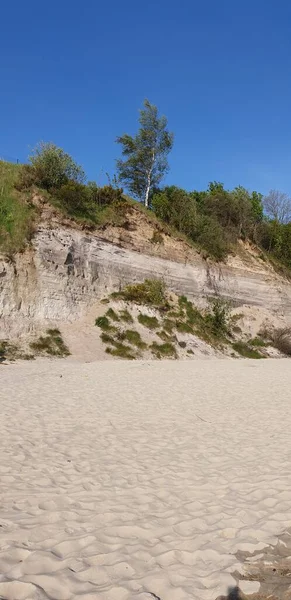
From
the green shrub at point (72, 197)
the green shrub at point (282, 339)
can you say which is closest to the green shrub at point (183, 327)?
the green shrub at point (282, 339)

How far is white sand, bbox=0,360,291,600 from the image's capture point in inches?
127

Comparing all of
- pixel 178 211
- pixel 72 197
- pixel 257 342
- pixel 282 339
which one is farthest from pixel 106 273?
pixel 282 339

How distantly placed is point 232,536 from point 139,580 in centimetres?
126

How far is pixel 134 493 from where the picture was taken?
502 centimetres

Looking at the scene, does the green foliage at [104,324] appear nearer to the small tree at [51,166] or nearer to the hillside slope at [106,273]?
the hillside slope at [106,273]

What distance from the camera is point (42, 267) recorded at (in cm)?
2381

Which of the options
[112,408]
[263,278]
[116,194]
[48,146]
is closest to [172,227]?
[116,194]

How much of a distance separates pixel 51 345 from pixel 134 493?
16.6 m

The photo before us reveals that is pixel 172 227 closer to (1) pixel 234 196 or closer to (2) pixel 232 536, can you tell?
(1) pixel 234 196

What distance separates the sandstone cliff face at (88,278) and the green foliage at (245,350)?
15.6 feet

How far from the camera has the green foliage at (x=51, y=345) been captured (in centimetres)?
2017

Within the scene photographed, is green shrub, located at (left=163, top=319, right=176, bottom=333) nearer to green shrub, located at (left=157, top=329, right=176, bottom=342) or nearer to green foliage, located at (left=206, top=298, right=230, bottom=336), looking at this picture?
green shrub, located at (left=157, top=329, right=176, bottom=342)

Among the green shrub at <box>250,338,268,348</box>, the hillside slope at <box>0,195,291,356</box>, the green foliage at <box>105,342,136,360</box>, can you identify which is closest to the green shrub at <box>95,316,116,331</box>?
the hillside slope at <box>0,195,291,356</box>

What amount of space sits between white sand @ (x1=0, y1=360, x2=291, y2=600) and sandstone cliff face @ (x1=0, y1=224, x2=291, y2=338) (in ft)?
40.0
